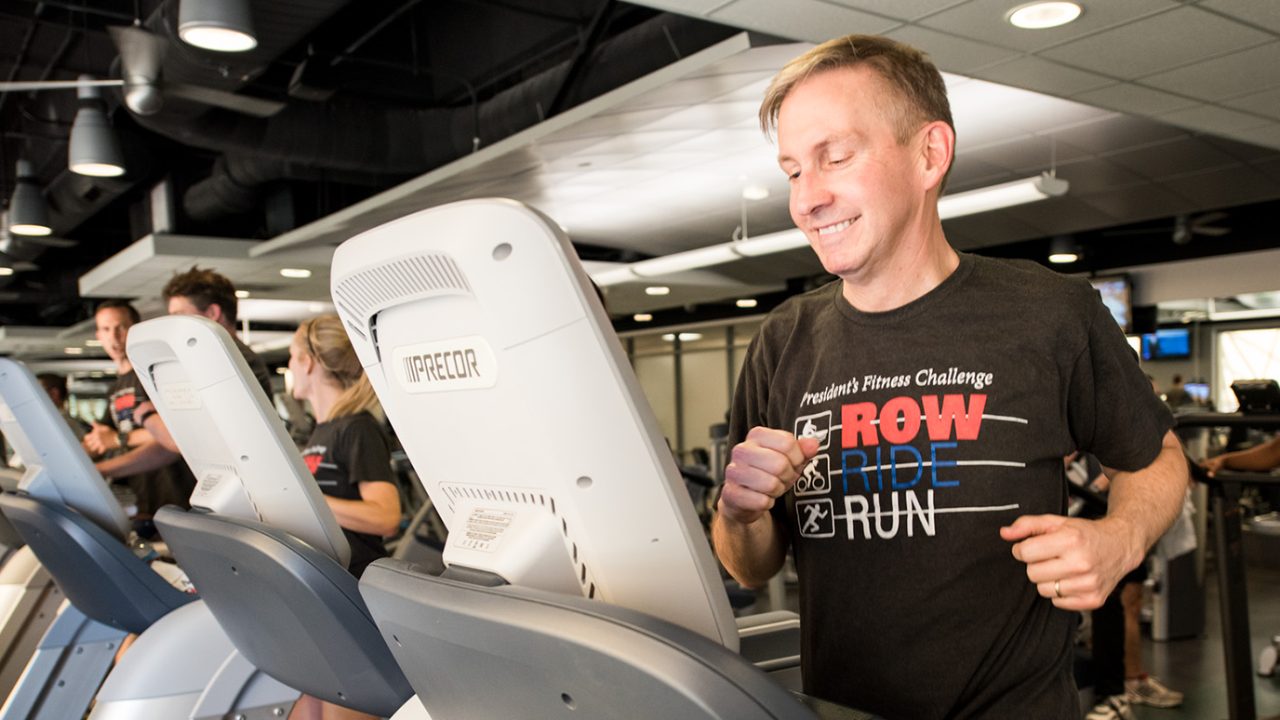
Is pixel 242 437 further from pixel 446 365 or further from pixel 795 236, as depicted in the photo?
pixel 795 236

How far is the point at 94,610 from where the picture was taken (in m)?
2.42

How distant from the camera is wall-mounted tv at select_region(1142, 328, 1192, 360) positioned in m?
9.63

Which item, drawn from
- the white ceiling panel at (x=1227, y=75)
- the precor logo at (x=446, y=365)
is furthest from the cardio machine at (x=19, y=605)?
the white ceiling panel at (x=1227, y=75)

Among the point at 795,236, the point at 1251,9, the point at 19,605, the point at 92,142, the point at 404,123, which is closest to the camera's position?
the point at 19,605

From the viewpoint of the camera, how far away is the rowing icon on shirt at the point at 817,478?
114 centimetres

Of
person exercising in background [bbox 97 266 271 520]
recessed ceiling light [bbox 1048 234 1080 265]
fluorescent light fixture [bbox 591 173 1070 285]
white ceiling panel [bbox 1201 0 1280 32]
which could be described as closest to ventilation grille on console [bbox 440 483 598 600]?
fluorescent light fixture [bbox 591 173 1070 285]

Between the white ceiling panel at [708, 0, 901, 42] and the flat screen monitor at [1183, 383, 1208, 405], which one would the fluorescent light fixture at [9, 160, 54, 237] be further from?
the flat screen monitor at [1183, 383, 1208, 405]

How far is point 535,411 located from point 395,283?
0.19 metres

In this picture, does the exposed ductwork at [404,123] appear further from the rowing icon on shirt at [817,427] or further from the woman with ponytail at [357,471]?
the rowing icon on shirt at [817,427]

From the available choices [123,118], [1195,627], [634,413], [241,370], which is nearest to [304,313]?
[123,118]

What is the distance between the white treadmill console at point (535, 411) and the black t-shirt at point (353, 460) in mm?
1595

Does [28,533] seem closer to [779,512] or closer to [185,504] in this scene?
[185,504]

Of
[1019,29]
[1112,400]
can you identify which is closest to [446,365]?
[1112,400]

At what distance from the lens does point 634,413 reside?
0.70 meters
